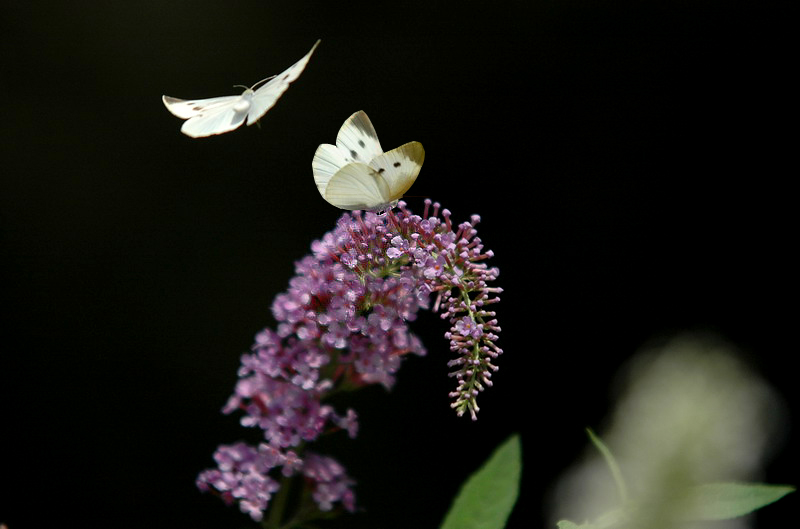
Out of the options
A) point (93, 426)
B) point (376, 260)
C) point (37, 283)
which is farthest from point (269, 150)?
point (376, 260)

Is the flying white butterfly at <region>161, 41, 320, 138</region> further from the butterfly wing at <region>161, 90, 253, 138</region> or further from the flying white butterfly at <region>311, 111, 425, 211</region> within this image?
the flying white butterfly at <region>311, 111, 425, 211</region>

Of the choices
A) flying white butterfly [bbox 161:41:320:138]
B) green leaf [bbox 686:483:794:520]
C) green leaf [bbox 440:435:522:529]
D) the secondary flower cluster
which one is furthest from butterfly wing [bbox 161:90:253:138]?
green leaf [bbox 686:483:794:520]

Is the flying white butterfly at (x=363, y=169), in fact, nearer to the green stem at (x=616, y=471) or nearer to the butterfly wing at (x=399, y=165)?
the butterfly wing at (x=399, y=165)

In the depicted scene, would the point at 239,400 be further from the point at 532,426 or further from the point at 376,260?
the point at 532,426

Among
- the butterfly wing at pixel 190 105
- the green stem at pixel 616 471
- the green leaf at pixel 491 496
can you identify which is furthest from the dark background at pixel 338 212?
the green stem at pixel 616 471

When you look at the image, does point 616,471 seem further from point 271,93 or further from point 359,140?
point 271,93

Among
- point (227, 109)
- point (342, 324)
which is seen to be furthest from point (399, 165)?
point (227, 109)
